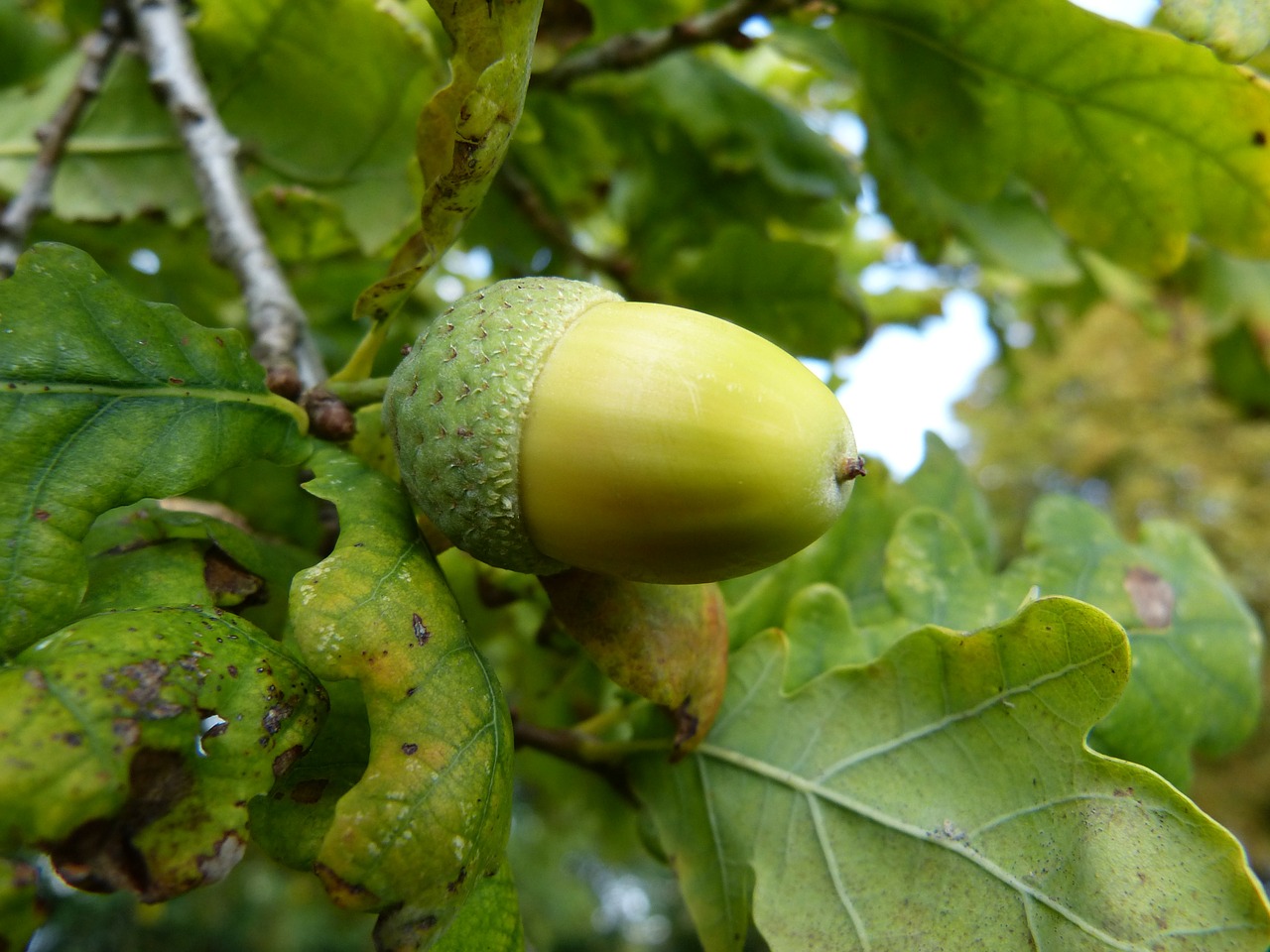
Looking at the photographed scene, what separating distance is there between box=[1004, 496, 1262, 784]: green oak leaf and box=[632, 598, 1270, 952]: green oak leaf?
343 mm

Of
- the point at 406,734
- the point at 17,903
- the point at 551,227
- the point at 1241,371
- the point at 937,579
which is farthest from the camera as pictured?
the point at 1241,371

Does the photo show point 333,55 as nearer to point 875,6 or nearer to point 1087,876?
point 875,6

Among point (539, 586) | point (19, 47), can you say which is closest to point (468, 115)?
point (539, 586)

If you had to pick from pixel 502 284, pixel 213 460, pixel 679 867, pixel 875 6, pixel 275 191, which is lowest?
pixel 679 867

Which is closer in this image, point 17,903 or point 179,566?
point 17,903

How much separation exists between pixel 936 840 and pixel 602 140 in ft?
5.82

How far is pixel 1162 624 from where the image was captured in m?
1.42

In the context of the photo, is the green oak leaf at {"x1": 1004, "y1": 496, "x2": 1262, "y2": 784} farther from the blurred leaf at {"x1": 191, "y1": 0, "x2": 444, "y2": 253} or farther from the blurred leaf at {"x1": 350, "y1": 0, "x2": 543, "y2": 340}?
the blurred leaf at {"x1": 191, "y1": 0, "x2": 444, "y2": 253}

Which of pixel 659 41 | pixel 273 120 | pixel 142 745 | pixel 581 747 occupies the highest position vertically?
pixel 659 41

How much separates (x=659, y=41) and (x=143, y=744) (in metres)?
1.52

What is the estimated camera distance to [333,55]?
1552mm

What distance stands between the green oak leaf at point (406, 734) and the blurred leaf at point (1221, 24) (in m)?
1.07

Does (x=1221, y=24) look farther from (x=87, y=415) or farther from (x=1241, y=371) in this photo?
(x=1241, y=371)

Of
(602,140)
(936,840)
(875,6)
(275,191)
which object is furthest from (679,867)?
(602,140)
